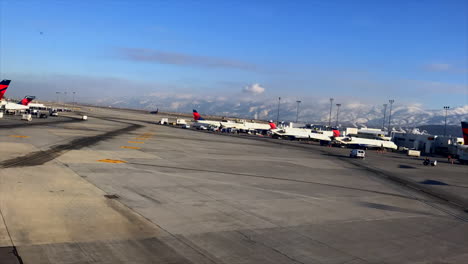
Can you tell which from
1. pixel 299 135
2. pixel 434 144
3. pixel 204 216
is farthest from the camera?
pixel 299 135

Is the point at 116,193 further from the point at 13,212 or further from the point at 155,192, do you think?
the point at 13,212

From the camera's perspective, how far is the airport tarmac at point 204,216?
16.6m

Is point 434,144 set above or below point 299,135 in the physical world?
above

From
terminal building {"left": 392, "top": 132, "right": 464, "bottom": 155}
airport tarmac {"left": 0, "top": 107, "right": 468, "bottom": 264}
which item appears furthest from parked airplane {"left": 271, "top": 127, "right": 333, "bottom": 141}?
airport tarmac {"left": 0, "top": 107, "right": 468, "bottom": 264}

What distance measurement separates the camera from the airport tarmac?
54.4 ft

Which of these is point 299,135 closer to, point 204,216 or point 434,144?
point 434,144

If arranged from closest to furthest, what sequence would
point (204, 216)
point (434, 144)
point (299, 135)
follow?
point (204, 216), point (434, 144), point (299, 135)

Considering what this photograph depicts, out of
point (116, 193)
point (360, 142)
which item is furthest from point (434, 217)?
point (360, 142)

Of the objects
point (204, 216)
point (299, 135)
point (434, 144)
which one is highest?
point (434, 144)

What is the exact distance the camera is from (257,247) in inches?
700

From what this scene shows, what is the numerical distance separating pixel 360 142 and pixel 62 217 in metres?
91.6

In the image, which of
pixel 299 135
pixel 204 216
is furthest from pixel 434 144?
pixel 204 216

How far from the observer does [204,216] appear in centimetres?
2253

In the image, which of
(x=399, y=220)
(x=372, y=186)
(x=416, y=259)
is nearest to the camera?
(x=416, y=259)
